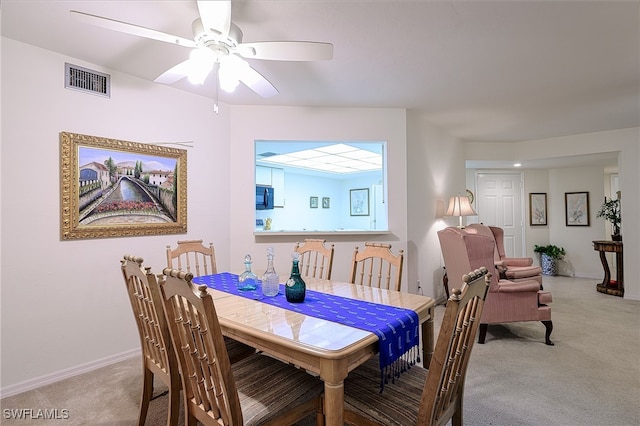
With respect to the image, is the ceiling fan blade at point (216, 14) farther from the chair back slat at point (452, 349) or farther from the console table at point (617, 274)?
the console table at point (617, 274)

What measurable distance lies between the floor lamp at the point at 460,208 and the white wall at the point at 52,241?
368cm

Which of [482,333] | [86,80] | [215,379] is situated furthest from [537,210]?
[86,80]

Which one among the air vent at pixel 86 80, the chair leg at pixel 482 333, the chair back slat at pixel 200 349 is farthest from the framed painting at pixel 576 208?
the air vent at pixel 86 80

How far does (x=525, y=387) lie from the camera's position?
219cm

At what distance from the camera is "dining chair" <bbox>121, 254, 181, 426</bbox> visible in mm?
1463

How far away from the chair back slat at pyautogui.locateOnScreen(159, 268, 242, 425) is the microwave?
3117 mm

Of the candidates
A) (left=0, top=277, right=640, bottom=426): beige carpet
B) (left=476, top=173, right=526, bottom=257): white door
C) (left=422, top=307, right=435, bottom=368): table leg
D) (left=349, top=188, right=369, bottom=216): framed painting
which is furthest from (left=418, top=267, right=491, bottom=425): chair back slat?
(left=476, top=173, right=526, bottom=257): white door

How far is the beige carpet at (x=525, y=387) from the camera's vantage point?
6.15 feet

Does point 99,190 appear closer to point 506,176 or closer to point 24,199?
point 24,199

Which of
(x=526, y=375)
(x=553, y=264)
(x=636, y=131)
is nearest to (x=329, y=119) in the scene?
(x=526, y=375)

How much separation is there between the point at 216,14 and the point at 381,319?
1.62 meters

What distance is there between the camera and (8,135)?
2.16 meters

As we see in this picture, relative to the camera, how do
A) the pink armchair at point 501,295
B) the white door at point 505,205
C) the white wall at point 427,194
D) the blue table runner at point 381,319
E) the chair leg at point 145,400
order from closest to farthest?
the blue table runner at point 381,319, the chair leg at point 145,400, the pink armchair at point 501,295, the white wall at point 427,194, the white door at point 505,205

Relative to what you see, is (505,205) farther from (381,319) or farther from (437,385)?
(437,385)
